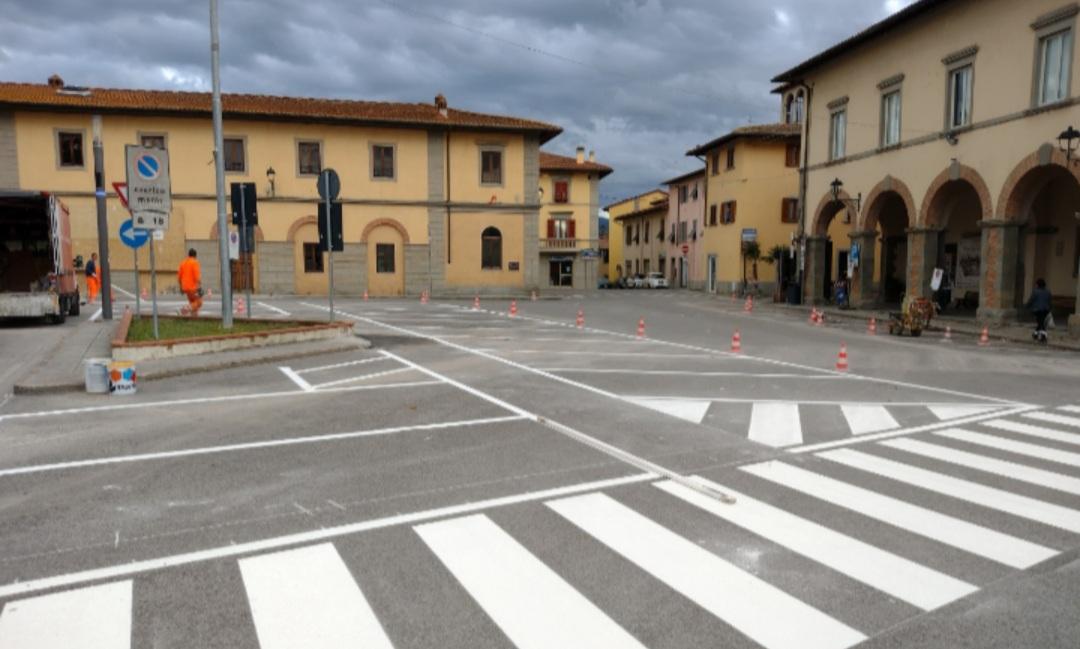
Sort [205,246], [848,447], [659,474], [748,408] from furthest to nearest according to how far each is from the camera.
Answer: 1. [205,246]
2. [748,408]
3. [848,447]
4. [659,474]

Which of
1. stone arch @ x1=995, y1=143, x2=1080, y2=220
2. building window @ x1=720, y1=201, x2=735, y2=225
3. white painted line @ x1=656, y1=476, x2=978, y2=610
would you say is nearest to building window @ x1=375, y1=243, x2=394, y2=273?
building window @ x1=720, y1=201, x2=735, y2=225

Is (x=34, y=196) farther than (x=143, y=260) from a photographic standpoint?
No

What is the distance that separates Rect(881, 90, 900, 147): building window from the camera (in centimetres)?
2731

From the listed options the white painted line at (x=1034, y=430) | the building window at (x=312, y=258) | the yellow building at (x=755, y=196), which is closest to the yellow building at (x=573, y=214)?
the yellow building at (x=755, y=196)

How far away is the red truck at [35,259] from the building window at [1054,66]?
2641cm

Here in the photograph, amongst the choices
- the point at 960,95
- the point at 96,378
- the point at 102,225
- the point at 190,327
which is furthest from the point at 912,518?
the point at 960,95

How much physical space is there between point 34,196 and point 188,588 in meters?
18.0

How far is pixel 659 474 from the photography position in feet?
20.4

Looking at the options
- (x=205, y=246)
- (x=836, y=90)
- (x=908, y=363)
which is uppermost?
(x=836, y=90)

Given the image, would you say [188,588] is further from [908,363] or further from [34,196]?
[34,196]

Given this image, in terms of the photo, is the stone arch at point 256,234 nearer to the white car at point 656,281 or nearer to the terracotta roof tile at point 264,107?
the terracotta roof tile at point 264,107

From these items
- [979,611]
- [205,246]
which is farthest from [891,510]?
[205,246]

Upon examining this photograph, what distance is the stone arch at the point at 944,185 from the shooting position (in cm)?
2284

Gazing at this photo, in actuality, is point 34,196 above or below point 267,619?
above
